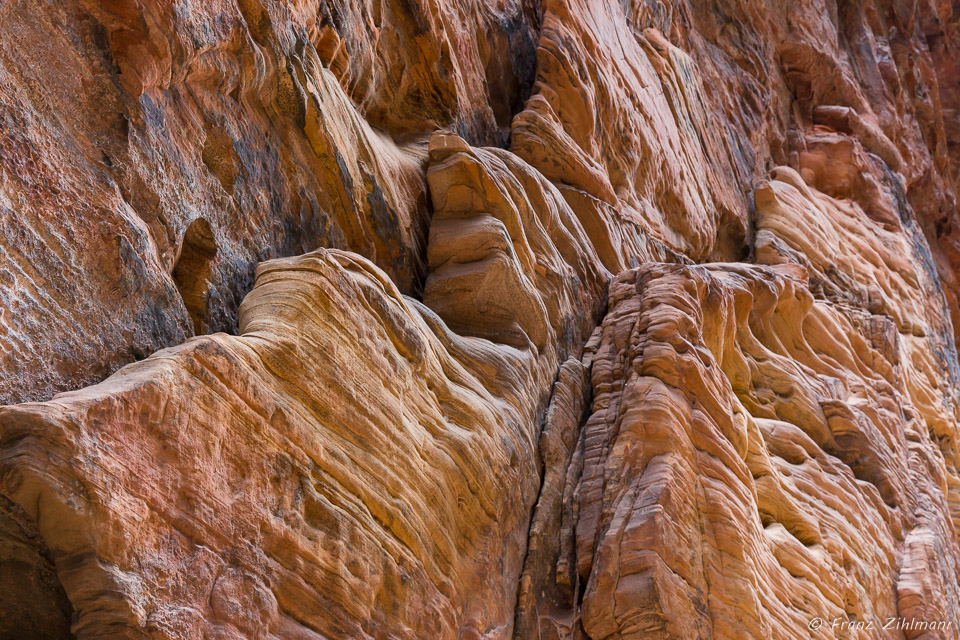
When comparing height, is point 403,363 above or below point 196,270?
below

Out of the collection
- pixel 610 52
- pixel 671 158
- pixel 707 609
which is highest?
pixel 610 52

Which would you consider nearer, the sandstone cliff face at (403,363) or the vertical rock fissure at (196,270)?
the sandstone cliff face at (403,363)

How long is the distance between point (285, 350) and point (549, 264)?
3.93m

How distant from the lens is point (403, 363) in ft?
16.6

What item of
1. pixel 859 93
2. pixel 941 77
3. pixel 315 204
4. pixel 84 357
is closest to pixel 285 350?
pixel 84 357

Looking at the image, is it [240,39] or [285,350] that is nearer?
[285,350]

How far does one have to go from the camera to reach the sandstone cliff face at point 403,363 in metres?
3.50

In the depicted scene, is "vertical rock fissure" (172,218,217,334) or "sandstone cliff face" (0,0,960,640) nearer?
"sandstone cliff face" (0,0,960,640)

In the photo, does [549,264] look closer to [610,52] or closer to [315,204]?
[315,204]

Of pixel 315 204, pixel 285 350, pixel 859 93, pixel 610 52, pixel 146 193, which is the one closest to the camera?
pixel 285 350

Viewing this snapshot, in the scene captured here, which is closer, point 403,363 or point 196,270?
point 196,270

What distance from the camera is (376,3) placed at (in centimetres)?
770

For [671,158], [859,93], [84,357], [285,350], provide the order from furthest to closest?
[859,93] < [671,158] < [285,350] < [84,357]

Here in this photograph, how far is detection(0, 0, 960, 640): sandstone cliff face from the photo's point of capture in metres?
3.50
